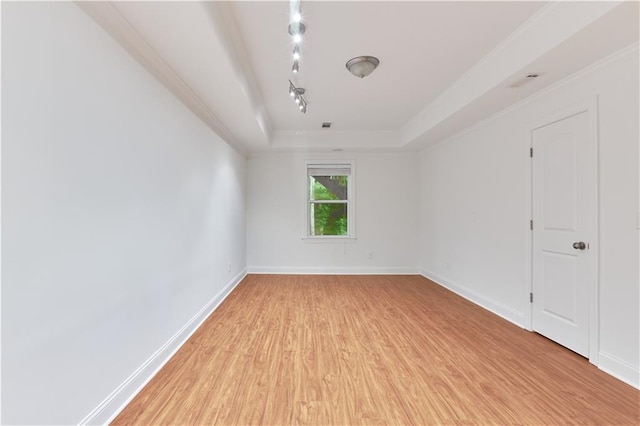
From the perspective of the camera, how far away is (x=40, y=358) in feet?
4.07

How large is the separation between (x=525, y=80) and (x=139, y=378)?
3858mm

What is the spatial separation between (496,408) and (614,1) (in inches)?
97.5

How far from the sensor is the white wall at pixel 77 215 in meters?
1.15

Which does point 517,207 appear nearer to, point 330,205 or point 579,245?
point 579,245

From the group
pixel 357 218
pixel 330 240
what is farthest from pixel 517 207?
pixel 330 240

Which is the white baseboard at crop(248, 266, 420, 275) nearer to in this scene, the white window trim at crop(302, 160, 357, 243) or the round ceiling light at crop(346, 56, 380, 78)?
the white window trim at crop(302, 160, 357, 243)

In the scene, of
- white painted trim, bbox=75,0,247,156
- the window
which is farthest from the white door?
white painted trim, bbox=75,0,247,156

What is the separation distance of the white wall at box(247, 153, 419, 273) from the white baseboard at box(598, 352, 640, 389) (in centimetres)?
347

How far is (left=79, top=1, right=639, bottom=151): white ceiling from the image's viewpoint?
176 cm

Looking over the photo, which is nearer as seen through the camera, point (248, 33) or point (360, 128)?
point (248, 33)

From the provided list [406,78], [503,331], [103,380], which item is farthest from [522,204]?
[103,380]

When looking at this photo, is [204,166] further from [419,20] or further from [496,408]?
[496,408]

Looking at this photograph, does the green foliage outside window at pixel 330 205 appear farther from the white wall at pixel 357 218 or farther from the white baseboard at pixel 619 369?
the white baseboard at pixel 619 369

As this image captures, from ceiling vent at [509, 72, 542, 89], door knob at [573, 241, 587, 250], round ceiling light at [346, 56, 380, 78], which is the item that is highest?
round ceiling light at [346, 56, 380, 78]
